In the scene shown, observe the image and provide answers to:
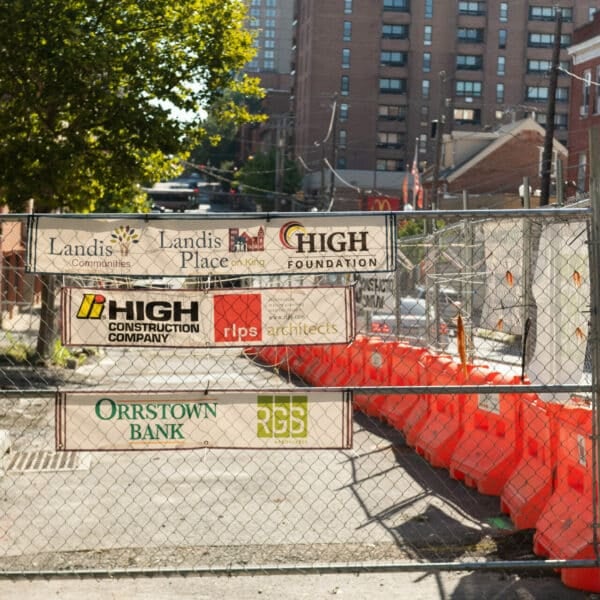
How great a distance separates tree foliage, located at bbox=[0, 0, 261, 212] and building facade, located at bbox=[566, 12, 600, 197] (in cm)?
2455

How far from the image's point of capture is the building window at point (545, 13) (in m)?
97.0

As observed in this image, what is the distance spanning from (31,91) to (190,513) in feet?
51.7

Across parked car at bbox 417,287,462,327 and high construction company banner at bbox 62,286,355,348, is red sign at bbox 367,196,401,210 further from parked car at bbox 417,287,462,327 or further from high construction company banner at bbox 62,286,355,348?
high construction company banner at bbox 62,286,355,348

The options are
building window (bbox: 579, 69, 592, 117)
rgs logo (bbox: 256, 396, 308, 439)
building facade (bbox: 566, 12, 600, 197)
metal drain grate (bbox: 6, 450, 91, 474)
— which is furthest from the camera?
building window (bbox: 579, 69, 592, 117)

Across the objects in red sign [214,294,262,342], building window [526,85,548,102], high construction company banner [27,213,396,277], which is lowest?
red sign [214,294,262,342]

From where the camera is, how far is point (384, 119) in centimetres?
9662

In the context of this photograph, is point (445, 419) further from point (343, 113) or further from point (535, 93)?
point (535, 93)

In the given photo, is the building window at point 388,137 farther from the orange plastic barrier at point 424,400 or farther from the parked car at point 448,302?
the orange plastic barrier at point 424,400

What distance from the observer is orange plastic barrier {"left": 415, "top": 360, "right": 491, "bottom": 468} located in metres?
10.7

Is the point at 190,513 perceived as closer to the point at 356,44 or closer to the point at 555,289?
the point at 555,289

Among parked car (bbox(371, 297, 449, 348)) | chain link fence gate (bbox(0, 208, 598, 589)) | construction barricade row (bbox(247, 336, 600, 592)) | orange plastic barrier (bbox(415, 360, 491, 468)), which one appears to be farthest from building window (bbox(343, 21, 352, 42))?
orange plastic barrier (bbox(415, 360, 491, 468))

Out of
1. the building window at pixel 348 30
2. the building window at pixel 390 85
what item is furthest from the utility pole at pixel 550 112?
the building window at pixel 348 30

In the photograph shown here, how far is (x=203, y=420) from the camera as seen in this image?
6336 millimetres

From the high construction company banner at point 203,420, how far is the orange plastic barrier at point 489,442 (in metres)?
3.26
